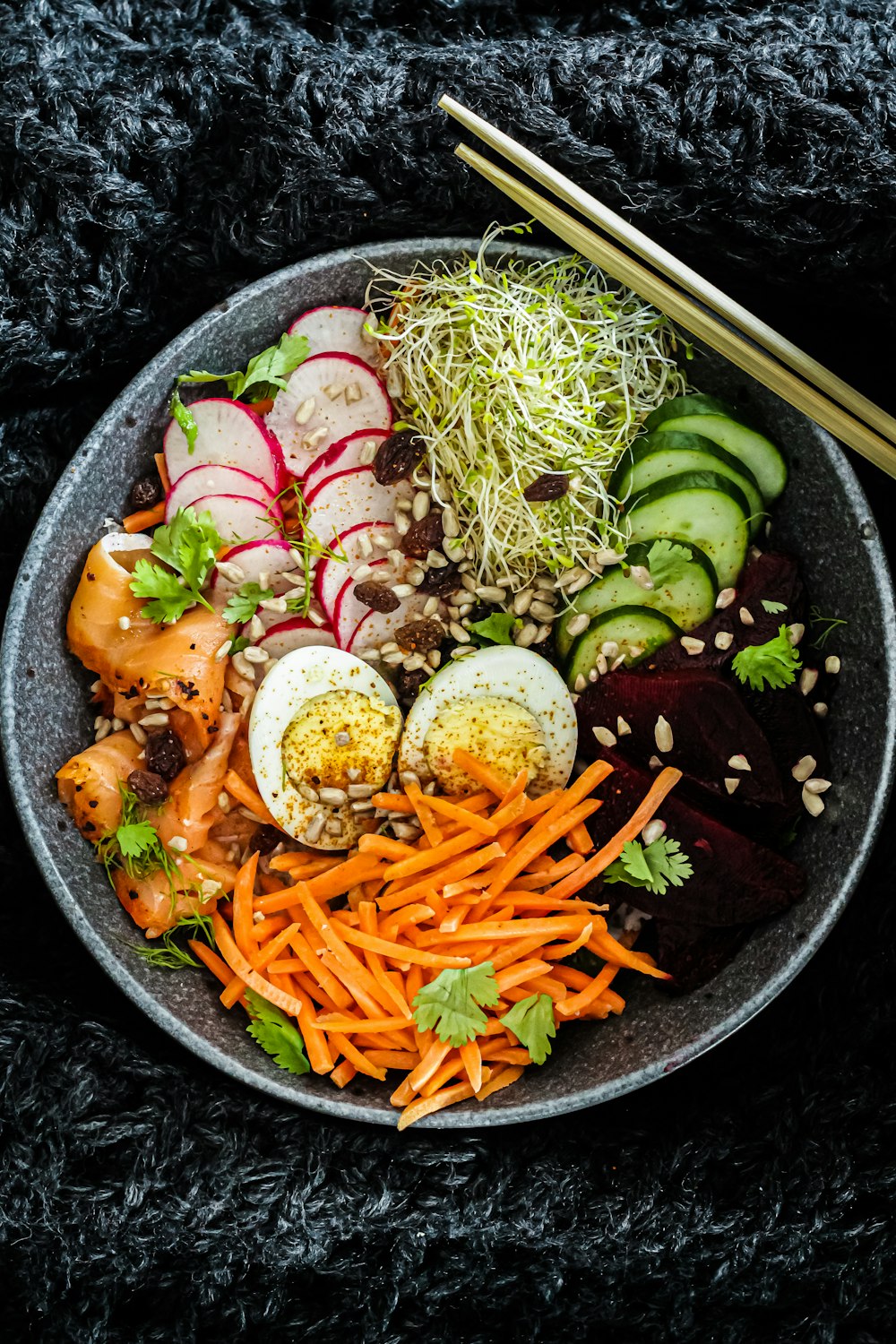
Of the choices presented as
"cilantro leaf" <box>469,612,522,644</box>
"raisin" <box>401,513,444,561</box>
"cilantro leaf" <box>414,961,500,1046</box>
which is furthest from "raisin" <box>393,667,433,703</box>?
"cilantro leaf" <box>414,961,500,1046</box>

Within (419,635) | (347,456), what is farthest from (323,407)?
(419,635)

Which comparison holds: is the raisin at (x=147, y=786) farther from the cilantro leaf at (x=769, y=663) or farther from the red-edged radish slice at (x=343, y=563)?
the cilantro leaf at (x=769, y=663)

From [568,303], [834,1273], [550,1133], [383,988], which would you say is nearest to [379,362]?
[568,303]

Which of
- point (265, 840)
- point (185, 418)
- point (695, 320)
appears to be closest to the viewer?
point (695, 320)

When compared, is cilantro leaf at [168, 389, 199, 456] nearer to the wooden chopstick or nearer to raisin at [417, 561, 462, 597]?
raisin at [417, 561, 462, 597]

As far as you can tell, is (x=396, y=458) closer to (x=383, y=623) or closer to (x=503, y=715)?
(x=383, y=623)

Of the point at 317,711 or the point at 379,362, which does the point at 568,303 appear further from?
the point at 317,711
